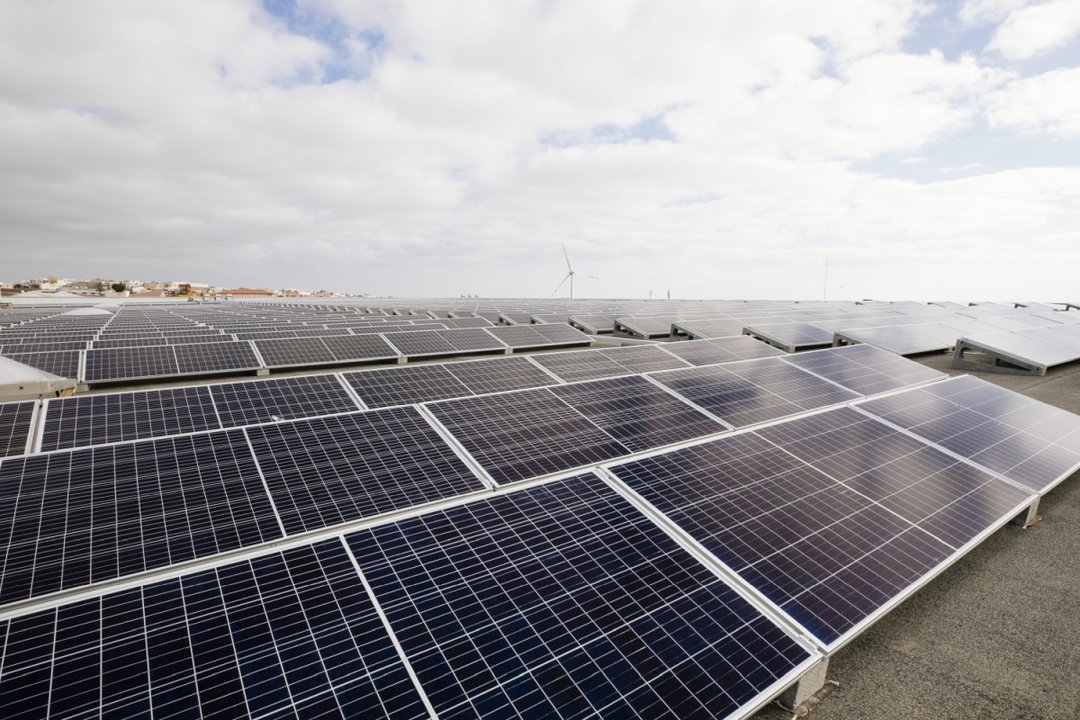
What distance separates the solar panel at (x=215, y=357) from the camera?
69.5 feet

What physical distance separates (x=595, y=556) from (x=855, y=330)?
34983 mm

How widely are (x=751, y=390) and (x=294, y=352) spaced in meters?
21.1

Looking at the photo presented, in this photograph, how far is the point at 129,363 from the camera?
66.8 ft

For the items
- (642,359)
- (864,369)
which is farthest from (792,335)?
(642,359)

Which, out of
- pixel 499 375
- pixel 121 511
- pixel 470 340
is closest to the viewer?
pixel 121 511

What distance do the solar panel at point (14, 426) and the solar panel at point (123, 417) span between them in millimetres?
279

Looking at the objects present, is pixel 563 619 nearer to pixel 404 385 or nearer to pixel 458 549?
pixel 458 549

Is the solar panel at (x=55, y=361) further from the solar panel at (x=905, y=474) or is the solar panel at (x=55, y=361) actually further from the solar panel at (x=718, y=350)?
the solar panel at (x=905, y=474)

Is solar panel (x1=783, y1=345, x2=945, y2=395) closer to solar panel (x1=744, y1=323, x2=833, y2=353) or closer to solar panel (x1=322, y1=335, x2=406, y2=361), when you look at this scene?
solar panel (x1=744, y1=323, x2=833, y2=353)

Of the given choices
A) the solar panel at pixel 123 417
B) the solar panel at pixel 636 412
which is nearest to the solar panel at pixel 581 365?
the solar panel at pixel 636 412

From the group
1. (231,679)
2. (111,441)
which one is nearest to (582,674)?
(231,679)

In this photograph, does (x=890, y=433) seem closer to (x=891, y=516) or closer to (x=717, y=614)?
(x=891, y=516)

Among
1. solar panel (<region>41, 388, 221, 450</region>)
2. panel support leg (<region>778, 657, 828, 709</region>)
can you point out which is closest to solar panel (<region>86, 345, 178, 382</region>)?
solar panel (<region>41, 388, 221, 450</region>)

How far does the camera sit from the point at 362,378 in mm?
13539
